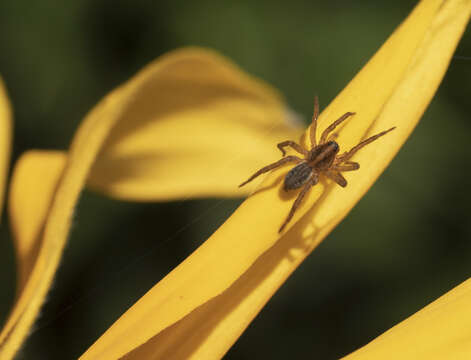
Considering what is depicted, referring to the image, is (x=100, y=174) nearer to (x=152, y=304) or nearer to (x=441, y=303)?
(x=152, y=304)

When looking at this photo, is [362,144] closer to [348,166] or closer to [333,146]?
[348,166]

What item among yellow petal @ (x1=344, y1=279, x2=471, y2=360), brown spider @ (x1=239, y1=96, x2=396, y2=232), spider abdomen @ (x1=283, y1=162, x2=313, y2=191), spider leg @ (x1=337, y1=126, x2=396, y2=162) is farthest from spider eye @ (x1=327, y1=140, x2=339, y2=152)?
yellow petal @ (x1=344, y1=279, x2=471, y2=360)

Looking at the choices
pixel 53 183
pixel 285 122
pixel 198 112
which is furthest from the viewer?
pixel 285 122

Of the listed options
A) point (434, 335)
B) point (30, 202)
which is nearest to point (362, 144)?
point (434, 335)

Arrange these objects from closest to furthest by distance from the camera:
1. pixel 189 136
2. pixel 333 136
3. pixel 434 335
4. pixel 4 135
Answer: pixel 434 335
pixel 333 136
pixel 4 135
pixel 189 136

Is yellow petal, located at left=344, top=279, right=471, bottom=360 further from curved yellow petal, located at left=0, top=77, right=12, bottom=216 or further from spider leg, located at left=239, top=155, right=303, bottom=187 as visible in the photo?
curved yellow petal, located at left=0, top=77, right=12, bottom=216

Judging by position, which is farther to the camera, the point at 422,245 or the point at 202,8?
the point at 202,8

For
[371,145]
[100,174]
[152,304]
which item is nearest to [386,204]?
[100,174]
